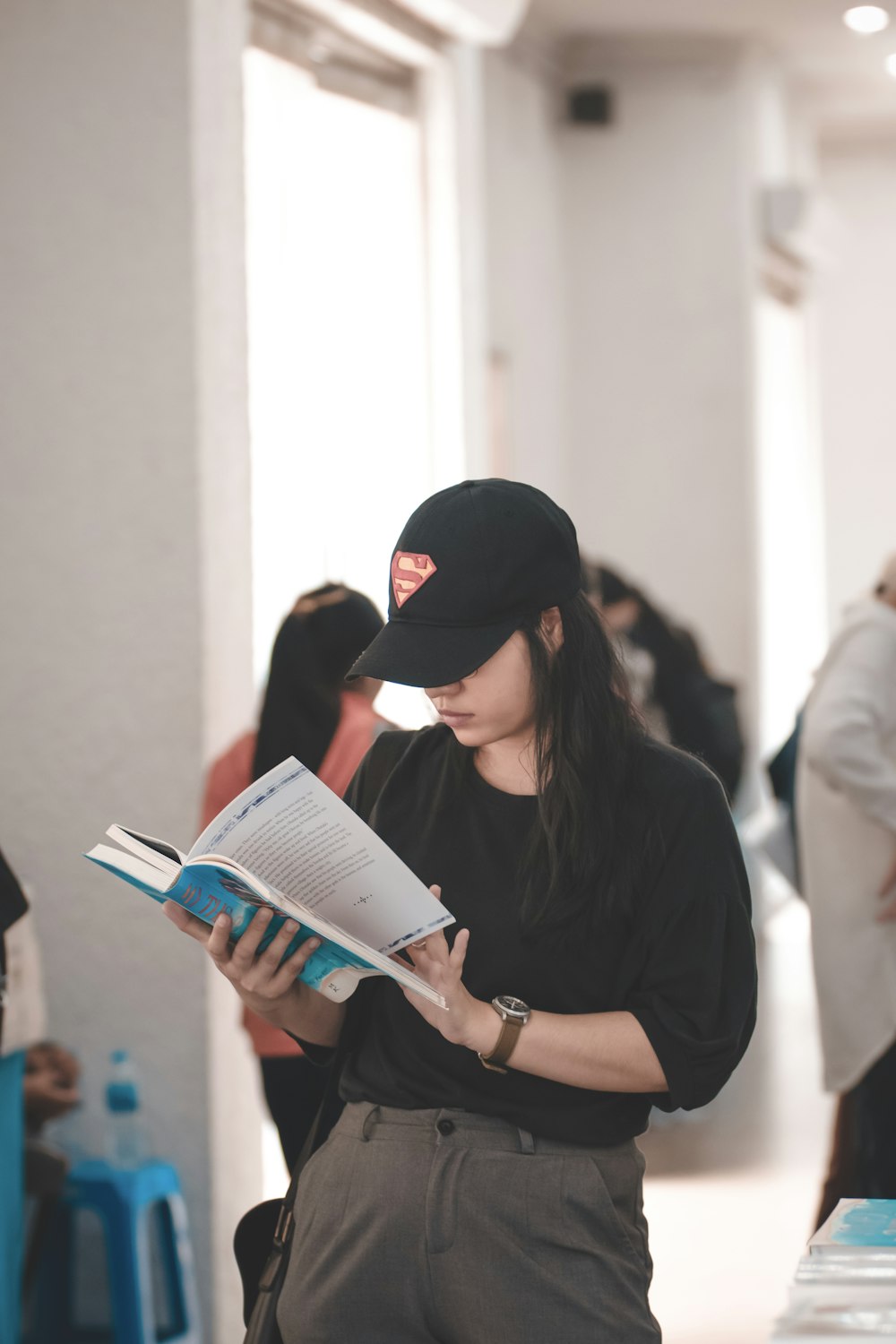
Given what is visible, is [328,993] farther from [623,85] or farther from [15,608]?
[623,85]

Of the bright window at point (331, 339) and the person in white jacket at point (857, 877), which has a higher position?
the bright window at point (331, 339)

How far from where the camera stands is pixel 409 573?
4.80ft

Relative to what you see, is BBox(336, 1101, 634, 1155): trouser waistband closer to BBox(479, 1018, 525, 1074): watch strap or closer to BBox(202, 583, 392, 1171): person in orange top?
BBox(479, 1018, 525, 1074): watch strap

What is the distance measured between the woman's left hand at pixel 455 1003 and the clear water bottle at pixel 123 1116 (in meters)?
1.85

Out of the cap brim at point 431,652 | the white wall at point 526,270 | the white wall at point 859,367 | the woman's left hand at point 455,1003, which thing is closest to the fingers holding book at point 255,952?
the woman's left hand at point 455,1003

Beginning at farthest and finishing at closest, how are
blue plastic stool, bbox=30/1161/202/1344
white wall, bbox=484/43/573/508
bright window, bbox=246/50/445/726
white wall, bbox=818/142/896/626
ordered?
white wall, bbox=818/142/896/626
white wall, bbox=484/43/573/508
bright window, bbox=246/50/445/726
blue plastic stool, bbox=30/1161/202/1344

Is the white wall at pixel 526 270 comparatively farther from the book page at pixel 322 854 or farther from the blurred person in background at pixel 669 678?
the book page at pixel 322 854

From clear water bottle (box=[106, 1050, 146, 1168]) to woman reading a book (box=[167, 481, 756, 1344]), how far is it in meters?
1.65

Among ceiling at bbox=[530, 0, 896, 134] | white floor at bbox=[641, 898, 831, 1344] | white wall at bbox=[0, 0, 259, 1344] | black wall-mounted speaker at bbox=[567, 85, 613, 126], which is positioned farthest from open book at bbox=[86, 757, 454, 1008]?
black wall-mounted speaker at bbox=[567, 85, 613, 126]

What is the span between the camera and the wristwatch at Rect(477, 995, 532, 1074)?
1.42 metres

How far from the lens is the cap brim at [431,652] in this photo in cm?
142

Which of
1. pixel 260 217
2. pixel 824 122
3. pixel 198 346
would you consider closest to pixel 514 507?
pixel 198 346

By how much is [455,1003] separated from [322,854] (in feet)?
0.56

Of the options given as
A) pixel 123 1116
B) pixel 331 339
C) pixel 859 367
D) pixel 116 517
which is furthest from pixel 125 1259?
pixel 859 367
